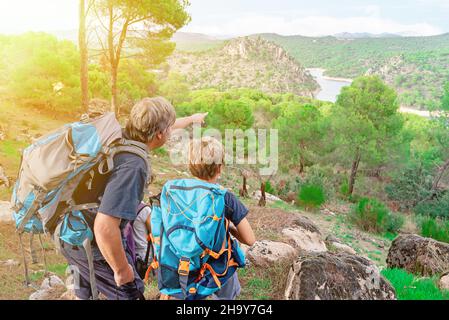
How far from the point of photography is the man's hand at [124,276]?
1.47 meters

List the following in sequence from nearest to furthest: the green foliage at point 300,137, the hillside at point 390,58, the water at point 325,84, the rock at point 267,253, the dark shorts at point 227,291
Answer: the dark shorts at point 227,291, the rock at point 267,253, the green foliage at point 300,137, the water at point 325,84, the hillside at point 390,58

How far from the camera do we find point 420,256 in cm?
385

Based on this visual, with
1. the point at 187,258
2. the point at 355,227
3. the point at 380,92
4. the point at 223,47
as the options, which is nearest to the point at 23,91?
the point at 355,227

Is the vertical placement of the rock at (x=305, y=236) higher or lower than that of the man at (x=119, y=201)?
lower

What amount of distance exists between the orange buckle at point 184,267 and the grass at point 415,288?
1.53 m

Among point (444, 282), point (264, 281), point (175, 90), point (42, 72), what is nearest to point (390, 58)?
point (175, 90)

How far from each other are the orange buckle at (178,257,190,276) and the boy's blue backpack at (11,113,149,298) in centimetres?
32

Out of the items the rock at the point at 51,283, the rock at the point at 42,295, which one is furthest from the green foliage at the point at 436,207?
the rock at the point at 42,295

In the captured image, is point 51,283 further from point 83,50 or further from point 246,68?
point 246,68

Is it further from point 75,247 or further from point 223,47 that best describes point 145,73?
point 223,47

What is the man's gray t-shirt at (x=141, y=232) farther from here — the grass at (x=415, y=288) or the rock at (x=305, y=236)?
the rock at (x=305, y=236)

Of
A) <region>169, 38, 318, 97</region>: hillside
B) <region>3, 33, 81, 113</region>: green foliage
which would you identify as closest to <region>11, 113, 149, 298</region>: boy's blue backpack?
<region>3, 33, 81, 113</region>: green foliage

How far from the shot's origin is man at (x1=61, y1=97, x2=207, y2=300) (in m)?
1.33

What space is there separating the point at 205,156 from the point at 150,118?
225 millimetres
